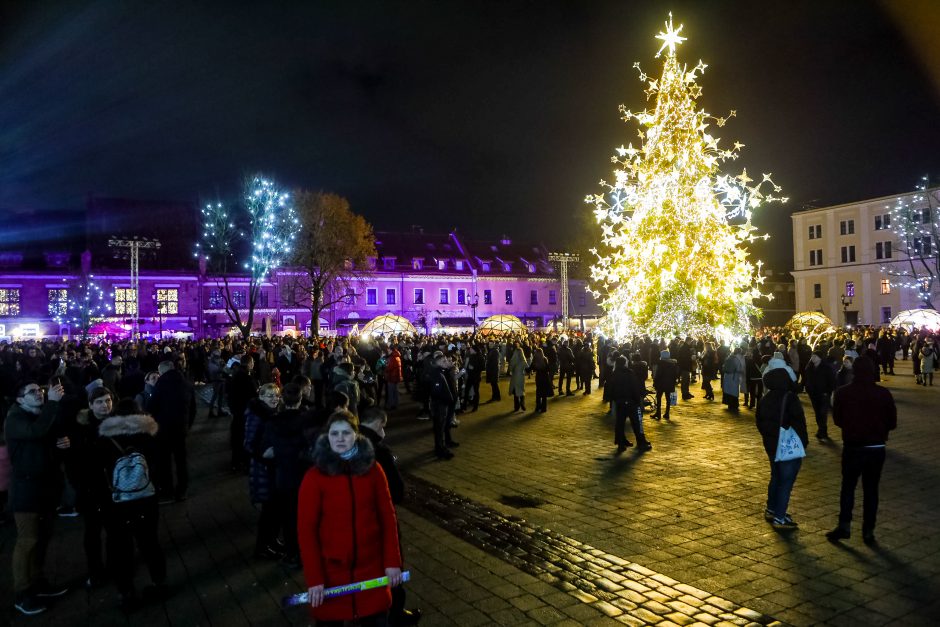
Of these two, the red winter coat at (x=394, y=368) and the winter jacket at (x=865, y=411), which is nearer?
the winter jacket at (x=865, y=411)

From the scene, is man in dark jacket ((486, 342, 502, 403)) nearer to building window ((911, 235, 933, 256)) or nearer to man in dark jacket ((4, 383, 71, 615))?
man in dark jacket ((4, 383, 71, 615))

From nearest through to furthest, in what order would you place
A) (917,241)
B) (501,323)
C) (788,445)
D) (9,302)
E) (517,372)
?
(788,445) < (517,372) < (501,323) < (9,302) < (917,241)

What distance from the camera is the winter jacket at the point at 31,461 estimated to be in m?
5.25

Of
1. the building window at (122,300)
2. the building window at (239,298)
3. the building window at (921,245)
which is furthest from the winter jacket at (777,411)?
the building window at (122,300)

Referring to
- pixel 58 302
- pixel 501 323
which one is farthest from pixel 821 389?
pixel 58 302

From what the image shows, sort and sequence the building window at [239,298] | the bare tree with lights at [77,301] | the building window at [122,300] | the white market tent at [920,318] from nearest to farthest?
1. the white market tent at [920,318]
2. the bare tree with lights at [77,301]
3. the building window at [122,300]
4. the building window at [239,298]

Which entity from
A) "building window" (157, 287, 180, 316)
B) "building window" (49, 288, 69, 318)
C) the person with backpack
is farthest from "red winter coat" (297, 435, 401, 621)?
"building window" (49, 288, 69, 318)

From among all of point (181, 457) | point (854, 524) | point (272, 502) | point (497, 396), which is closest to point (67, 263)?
point (497, 396)

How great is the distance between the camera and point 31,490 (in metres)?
5.25

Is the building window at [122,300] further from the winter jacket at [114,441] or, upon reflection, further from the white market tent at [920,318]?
the white market tent at [920,318]

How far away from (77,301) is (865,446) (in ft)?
174

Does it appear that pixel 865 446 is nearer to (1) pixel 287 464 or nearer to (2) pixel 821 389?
(1) pixel 287 464

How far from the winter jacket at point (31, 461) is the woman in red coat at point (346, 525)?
11.3 ft

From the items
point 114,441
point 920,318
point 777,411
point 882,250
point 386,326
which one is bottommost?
point 777,411
